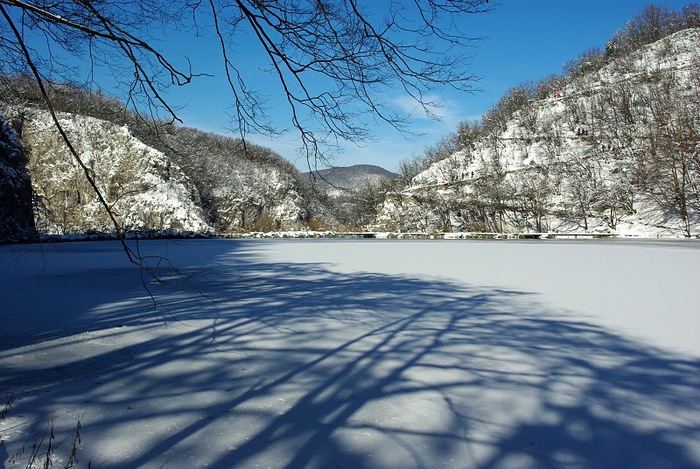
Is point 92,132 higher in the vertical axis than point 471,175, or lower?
higher


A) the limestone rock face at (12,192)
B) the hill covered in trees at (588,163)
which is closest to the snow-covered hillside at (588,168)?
the hill covered in trees at (588,163)

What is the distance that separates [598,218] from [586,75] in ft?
59.7

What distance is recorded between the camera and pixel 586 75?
101ft

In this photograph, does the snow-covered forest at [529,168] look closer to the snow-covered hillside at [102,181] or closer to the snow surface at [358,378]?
the snow-covered hillside at [102,181]

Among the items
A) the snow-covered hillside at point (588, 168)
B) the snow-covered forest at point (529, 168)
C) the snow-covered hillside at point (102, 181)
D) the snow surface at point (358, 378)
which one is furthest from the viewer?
the snow-covered hillside at point (102, 181)

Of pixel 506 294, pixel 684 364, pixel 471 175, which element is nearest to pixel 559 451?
pixel 684 364

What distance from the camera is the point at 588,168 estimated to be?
768 inches

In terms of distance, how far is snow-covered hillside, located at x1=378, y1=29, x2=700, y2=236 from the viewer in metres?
16.2

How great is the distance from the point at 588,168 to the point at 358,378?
21149 millimetres

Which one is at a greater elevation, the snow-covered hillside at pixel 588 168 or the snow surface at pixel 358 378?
the snow-covered hillside at pixel 588 168

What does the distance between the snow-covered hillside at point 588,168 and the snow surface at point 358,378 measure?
15249mm

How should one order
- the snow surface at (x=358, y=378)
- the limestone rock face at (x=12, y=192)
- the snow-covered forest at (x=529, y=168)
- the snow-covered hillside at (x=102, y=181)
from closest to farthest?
the snow surface at (x=358, y=378), the limestone rock face at (x=12, y=192), the snow-covered forest at (x=529, y=168), the snow-covered hillside at (x=102, y=181)

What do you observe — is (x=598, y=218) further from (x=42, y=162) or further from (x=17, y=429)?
(x=42, y=162)

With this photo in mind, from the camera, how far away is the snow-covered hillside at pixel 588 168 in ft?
53.3
